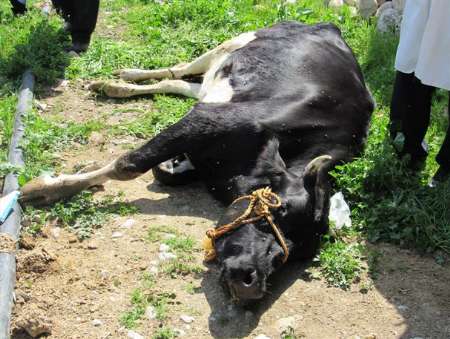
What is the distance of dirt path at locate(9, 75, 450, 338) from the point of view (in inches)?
171

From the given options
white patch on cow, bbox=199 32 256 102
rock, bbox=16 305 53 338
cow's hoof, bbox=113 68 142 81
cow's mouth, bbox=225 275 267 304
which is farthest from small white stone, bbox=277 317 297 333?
cow's hoof, bbox=113 68 142 81

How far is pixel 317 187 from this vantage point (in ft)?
16.2

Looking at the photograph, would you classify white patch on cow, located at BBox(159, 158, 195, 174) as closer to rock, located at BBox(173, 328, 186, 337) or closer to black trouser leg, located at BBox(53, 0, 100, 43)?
rock, located at BBox(173, 328, 186, 337)

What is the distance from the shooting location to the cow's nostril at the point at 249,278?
424cm

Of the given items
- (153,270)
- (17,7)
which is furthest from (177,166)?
(17,7)

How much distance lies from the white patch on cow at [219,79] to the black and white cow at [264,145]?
0.02 meters

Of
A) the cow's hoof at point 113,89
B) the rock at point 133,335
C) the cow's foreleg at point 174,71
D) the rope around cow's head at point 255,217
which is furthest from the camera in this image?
the cow's foreleg at point 174,71

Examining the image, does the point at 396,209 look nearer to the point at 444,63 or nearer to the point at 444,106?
the point at 444,63

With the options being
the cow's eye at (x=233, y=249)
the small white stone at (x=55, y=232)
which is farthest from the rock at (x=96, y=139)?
the cow's eye at (x=233, y=249)

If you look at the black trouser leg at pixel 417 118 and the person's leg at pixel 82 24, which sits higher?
the black trouser leg at pixel 417 118

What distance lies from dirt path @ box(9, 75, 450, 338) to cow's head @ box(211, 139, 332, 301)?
22 centimetres

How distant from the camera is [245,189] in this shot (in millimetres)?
5137

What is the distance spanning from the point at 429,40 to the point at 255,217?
168 centimetres

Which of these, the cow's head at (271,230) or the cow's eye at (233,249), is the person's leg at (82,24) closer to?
the cow's head at (271,230)
